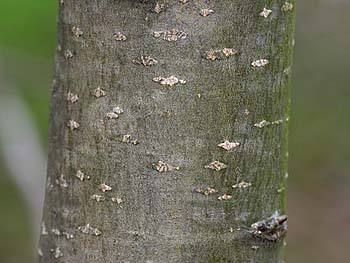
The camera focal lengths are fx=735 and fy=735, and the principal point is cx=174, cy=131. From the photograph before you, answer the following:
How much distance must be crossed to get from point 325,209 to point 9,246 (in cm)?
180

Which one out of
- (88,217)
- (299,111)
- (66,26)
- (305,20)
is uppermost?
(305,20)

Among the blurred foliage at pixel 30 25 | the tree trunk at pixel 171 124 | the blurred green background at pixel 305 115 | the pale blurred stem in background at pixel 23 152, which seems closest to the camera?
the tree trunk at pixel 171 124

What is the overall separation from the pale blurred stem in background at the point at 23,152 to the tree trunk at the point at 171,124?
2077 mm

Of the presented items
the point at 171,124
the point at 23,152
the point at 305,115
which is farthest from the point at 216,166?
the point at 305,115

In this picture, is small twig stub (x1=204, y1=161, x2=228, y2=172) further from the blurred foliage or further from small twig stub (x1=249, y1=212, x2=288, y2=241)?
the blurred foliage

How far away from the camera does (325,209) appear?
4.27 meters

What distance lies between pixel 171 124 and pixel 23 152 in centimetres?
233

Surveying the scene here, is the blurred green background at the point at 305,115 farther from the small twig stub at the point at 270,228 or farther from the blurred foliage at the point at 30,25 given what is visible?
the small twig stub at the point at 270,228

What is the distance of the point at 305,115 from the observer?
468 cm

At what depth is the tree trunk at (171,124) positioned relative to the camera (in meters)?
0.83

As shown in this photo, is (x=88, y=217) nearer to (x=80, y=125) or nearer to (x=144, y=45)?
(x=80, y=125)

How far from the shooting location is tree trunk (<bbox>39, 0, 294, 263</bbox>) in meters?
0.83

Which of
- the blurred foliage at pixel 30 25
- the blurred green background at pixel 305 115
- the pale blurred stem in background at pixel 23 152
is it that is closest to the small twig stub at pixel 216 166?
the pale blurred stem in background at pixel 23 152

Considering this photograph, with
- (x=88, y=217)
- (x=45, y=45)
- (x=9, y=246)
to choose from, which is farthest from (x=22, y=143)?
(x=88, y=217)
